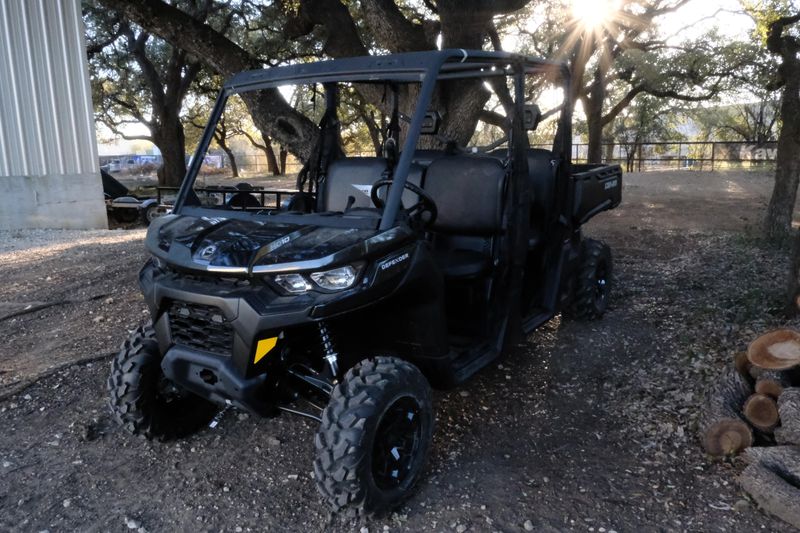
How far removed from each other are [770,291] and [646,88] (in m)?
16.8

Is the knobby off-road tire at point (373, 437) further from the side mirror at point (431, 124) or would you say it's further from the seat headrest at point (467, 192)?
the side mirror at point (431, 124)

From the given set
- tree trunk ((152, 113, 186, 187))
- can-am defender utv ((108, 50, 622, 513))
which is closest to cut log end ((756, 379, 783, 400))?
can-am defender utv ((108, 50, 622, 513))

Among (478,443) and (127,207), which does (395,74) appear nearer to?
(478,443)

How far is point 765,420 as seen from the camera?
3236mm

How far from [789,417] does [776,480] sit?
0.36 meters

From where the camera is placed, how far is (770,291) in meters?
5.55

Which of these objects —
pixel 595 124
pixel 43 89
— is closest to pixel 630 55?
pixel 595 124

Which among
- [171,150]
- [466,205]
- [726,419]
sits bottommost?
[726,419]

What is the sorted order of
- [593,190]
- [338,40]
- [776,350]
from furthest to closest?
[338,40] < [593,190] < [776,350]

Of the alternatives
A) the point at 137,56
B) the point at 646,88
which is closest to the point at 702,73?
the point at 646,88

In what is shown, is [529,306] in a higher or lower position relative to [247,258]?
lower

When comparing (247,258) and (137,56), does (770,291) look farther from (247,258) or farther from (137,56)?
(137,56)

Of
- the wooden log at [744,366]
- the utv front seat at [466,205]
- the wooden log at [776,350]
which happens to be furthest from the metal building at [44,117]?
the wooden log at [776,350]

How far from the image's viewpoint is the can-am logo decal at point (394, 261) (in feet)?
9.29
